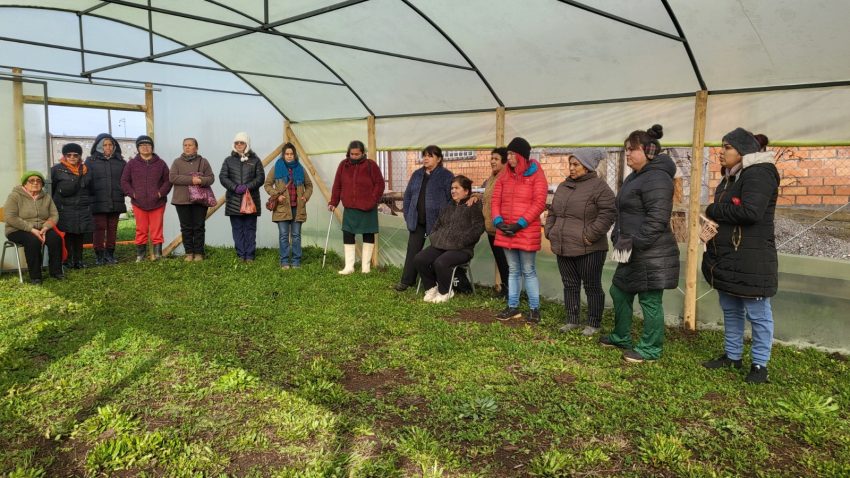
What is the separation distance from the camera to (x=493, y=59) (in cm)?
589

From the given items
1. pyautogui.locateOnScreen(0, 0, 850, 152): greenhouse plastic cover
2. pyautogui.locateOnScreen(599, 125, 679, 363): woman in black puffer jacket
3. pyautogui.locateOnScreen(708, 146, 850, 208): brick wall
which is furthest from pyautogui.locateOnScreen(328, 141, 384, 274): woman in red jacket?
pyautogui.locateOnScreen(708, 146, 850, 208): brick wall

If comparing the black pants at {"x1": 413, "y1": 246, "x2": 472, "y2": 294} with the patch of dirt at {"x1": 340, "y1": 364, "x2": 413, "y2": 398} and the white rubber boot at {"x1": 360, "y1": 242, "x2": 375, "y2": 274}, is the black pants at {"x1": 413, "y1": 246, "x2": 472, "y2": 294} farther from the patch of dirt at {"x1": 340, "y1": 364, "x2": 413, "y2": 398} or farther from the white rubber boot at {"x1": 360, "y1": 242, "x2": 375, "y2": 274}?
the patch of dirt at {"x1": 340, "y1": 364, "x2": 413, "y2": 398}

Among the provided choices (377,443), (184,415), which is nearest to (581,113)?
(377,443)

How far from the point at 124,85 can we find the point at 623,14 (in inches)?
290

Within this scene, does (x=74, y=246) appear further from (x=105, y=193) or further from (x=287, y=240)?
(x=287, y=240)

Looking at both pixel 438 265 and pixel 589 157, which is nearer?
pixel 589 157

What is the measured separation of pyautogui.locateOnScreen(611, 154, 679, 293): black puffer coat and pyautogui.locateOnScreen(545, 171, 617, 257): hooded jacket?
43 cm

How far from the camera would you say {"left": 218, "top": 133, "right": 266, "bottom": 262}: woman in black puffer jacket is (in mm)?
8188

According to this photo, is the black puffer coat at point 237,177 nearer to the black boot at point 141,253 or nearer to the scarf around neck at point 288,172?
the scarf around neck at point 288,172

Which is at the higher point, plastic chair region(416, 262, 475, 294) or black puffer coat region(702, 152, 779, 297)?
black puffer coat region(702, 152, 779, 297)

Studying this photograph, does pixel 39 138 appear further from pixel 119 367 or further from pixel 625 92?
pixel 625 92

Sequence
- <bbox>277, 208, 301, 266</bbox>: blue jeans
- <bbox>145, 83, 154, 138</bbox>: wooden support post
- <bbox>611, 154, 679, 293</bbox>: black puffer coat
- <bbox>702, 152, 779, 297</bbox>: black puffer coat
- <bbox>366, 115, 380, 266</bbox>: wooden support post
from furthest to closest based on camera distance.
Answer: <bbox>145, 83, 154, 138</bbox>: wooden support post < <bbox>277, 208, 301, 266</bbox>: blue jeans < <bbox>366, 115, 380, 266</bbox>: wooden support post < <bbox>611, 154, 679, 293</bbox>: black puffer coat < <bbox>702, 152, 779, 297</bbox>: black puffer coat

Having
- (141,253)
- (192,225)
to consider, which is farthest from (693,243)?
(141,253)

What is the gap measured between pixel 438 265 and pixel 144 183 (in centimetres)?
481
